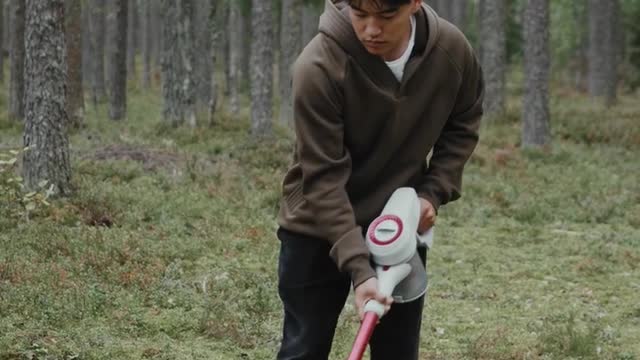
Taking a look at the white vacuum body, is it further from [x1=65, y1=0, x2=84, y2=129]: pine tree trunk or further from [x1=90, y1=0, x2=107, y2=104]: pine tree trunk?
[x1=90, y1=0, x2=107, y2=104]: pine tree trunk

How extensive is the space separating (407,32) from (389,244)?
686 millimetres

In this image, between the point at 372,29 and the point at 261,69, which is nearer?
the point at 372,29

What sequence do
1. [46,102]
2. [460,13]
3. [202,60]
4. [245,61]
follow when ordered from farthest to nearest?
[245,61] < [460,13] < [202,60] < [46,102]

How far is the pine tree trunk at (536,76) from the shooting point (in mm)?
18656

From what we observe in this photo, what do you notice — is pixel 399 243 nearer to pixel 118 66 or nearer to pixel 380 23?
pixel 380 23

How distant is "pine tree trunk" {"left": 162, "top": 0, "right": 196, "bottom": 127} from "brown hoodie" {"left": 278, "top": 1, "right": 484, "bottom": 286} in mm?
16234

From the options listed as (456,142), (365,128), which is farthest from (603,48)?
(365,128)

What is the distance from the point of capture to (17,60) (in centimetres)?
2012

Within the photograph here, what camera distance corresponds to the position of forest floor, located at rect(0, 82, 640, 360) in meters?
6.44

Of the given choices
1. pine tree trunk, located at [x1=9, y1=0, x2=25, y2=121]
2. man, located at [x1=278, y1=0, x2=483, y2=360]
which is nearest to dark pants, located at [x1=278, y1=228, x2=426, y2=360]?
man, located at [x1=278, y1=0, x2=483, y2=360]

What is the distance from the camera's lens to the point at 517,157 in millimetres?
17188

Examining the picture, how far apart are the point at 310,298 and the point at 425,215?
0.48m

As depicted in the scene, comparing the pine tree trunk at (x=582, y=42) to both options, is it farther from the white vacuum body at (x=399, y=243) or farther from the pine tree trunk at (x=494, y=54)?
the white vacuum body at (x=399, y=243)

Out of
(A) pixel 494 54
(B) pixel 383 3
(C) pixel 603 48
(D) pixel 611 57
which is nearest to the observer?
(B) pixel 383 3
